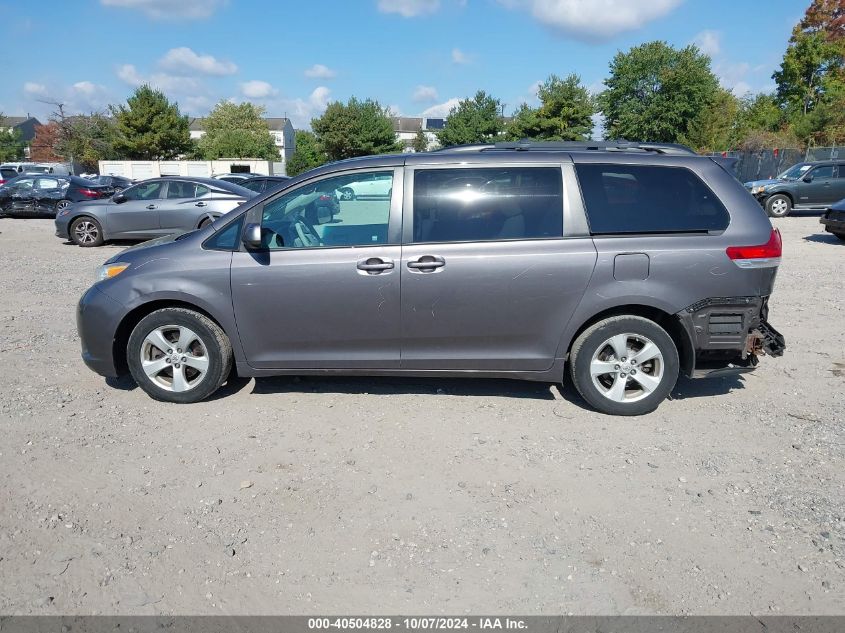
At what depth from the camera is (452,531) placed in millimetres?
3285

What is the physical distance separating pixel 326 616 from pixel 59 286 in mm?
8788

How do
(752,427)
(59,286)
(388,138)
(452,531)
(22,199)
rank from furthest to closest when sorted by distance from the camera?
1. (388,138)
2. (22,199)
3. (59,286)
4. (752,427)
5. (452,531)

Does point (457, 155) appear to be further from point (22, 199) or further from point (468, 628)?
point (22, 199)

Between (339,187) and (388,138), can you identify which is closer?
(339,187)

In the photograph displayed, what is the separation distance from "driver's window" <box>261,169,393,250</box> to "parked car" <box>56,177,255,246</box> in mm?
9493

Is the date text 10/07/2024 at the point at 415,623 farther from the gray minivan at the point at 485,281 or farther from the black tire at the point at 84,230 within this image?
the black tire at the point at 84,230

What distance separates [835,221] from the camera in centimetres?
1395

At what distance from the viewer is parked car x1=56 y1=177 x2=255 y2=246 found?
45.3 ft

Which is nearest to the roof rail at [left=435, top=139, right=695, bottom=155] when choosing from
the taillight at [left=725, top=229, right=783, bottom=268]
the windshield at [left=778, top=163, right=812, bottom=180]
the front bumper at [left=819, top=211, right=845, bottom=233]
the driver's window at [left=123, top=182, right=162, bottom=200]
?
the taillight at [left=725, top=229, right=783, bottom=268]

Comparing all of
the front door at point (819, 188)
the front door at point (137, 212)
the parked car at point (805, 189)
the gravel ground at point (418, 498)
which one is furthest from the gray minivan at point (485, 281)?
the front door at point (819, 188)

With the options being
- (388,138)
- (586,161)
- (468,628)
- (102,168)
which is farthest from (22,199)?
(388,138)

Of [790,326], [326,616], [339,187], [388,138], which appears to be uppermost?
[388,138]

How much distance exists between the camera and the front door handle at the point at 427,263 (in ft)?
14.9

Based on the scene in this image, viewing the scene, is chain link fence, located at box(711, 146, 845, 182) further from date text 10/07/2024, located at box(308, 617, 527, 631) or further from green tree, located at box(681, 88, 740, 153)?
date text 10/07/2024, located at box(308, 617, 527, 631)
